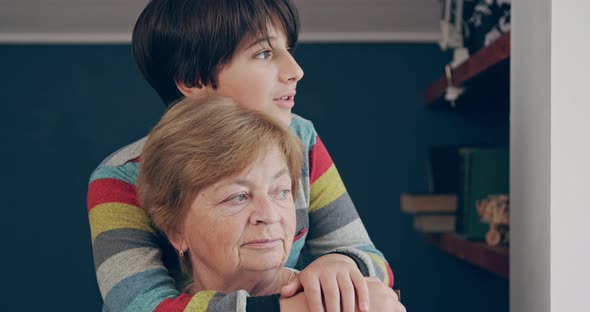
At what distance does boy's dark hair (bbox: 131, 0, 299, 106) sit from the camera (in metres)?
1.14

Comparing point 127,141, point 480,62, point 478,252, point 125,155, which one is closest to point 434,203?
point 478,252

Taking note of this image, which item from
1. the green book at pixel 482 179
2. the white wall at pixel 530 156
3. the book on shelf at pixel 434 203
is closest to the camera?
the white wall at pixel 530 156

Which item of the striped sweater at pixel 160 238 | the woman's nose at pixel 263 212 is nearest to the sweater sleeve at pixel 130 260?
the striped sweater at pixel 160 238

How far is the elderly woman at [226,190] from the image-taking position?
3.22 feet

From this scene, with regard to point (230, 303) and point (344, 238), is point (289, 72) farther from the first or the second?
point (230, 303)

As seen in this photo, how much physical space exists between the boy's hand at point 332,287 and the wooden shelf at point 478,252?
1.13m

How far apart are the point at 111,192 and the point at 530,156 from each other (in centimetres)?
68

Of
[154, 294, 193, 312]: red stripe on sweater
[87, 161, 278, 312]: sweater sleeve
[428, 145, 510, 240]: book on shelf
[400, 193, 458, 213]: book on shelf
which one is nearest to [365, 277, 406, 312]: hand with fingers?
[87, 161, 278, 312]: sweater sleeve

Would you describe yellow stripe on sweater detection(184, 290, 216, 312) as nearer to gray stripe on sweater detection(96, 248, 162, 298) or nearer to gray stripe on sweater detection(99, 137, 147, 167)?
gray stripe on sweater detection(96, 248, 162, 298)

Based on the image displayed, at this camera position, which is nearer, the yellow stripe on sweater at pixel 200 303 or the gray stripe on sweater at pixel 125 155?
the yellow stripe on sweater at pixel 200 303

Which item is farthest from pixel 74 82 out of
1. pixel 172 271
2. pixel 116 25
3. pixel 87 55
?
pixel 172 271

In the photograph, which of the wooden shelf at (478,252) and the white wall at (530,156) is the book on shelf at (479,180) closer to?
the wooden shelf at (478,252)

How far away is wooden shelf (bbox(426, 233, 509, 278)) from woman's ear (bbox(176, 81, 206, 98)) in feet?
3.73

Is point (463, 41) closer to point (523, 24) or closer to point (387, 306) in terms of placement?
point (523, 24)
